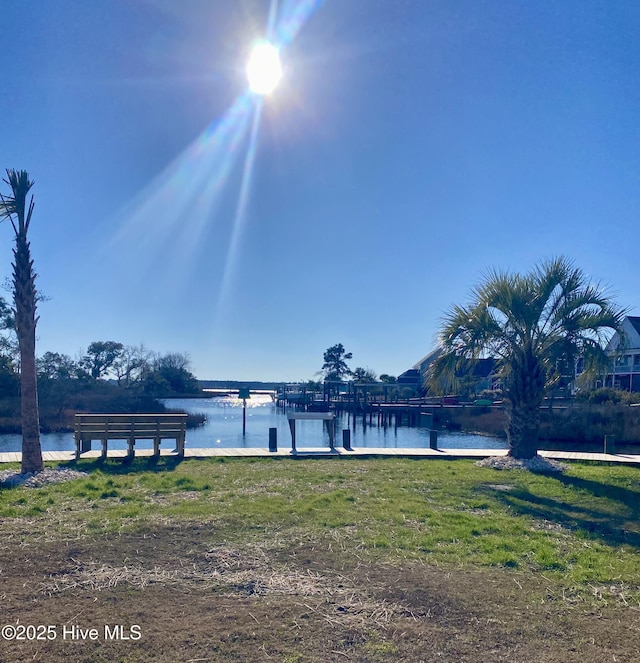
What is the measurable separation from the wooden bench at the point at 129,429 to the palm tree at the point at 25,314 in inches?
67.9

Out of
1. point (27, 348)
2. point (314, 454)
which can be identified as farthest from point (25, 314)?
point (314, 454)

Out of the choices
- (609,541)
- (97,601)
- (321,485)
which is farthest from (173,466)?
(609,541)

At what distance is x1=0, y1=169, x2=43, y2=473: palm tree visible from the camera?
10.0m

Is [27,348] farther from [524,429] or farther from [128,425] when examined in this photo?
[524,429]

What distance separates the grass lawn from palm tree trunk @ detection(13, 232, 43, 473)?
142cm

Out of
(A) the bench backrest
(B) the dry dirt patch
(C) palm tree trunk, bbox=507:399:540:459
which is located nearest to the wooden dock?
(A) the bench backrest

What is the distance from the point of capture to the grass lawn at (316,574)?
3.57 m

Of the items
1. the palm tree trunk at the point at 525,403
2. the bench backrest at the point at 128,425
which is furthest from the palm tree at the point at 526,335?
the bench backrest at the point at 128,425

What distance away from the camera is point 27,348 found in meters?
10.3

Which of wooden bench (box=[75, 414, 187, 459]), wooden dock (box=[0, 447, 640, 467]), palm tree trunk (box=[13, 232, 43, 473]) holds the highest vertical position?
palm tree trunk (box=[13, 232, 43, 473])

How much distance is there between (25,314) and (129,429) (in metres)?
3.40

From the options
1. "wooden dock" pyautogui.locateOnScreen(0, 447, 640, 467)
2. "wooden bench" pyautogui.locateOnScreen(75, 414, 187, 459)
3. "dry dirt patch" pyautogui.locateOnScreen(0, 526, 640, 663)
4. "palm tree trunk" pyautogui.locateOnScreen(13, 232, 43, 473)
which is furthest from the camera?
"wooden dock" pyautogui.locateOnScreen(0, 447, 640, 467)

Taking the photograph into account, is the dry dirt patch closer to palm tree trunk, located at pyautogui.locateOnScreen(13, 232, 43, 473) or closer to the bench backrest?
palm tree trunk, located at pyautogui.locateOnScreen(13, 232, 43, 473)

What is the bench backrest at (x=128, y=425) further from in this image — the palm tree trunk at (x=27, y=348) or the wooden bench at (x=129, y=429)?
the palm tree trunk at (x=27, y=348)
